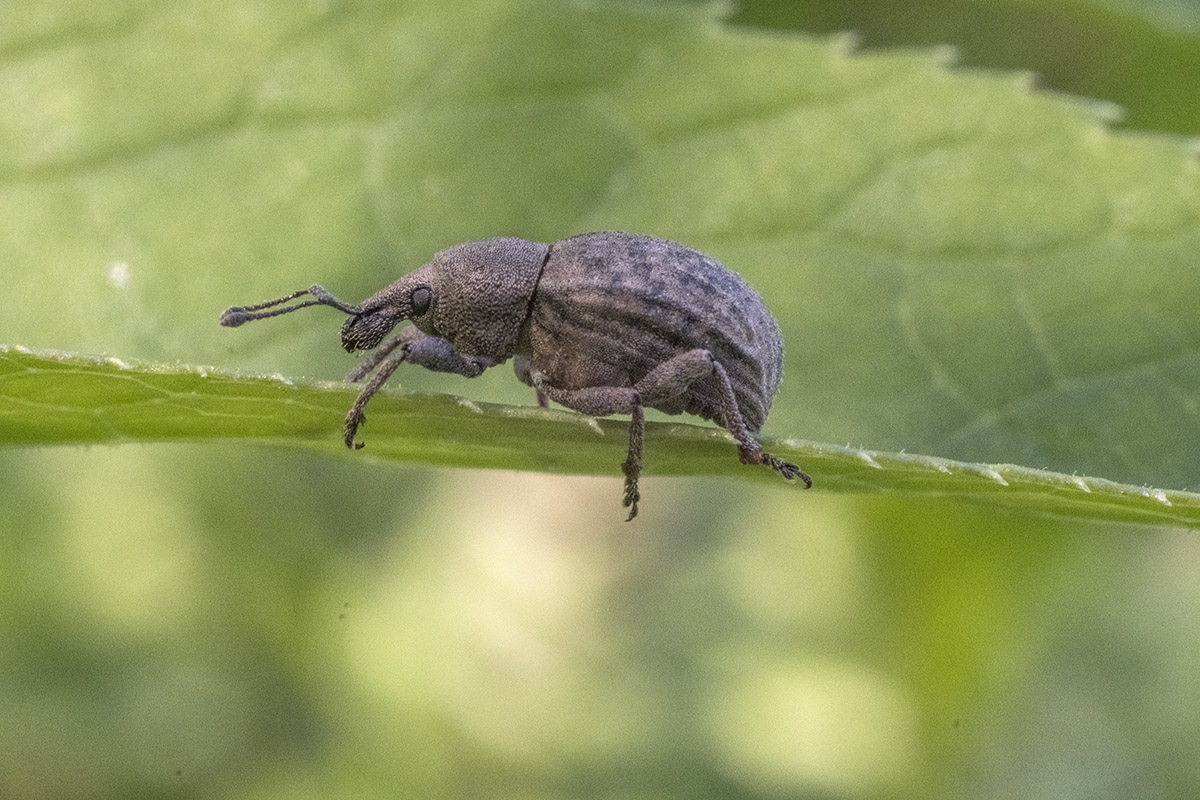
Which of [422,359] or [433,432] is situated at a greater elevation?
[433,432]

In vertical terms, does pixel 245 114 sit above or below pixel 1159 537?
above

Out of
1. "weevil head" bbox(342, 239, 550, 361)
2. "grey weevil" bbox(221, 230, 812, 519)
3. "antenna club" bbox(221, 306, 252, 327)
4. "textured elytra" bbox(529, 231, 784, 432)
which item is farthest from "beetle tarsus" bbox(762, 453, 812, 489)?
"antenna club" bbox(221, 306, 252, 327)

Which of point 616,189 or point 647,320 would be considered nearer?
point 616,189

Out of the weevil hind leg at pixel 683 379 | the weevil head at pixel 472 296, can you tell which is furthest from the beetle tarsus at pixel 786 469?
the weevil head at pixel 472 296

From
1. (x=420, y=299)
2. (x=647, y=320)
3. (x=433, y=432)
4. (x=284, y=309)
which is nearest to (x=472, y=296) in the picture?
(x=420, y=299)

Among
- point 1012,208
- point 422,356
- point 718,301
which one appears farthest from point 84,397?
point 1012,208

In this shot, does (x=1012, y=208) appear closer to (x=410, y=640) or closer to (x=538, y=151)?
(x=538, y=151)

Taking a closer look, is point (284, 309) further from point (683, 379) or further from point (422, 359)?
point (683, 379)
